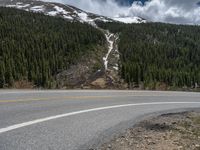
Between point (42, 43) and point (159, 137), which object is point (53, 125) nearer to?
point (159, 137)

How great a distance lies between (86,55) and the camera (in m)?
101

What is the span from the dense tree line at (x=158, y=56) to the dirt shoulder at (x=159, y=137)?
16.6m

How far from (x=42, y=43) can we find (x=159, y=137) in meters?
104

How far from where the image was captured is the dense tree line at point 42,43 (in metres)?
79.2

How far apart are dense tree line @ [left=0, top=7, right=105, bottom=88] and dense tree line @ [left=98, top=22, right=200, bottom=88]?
1748 cm

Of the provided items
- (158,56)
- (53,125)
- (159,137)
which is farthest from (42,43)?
(159,137)

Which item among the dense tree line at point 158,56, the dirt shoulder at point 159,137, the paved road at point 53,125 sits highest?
the dense tree line at point 158,56

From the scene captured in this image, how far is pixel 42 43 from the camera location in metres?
106

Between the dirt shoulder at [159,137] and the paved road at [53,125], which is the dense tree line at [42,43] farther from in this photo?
the dirt shoulder at [159,137]

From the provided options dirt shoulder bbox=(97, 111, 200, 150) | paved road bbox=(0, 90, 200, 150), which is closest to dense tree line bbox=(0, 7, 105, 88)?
paved road bbox=(0, 90, 200, 150)

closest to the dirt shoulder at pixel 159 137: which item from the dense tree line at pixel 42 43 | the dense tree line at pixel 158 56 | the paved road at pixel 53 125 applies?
the paved road at pixel 53 125

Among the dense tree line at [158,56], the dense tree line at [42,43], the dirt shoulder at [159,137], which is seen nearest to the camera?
the dirt shoulder at [159,137]

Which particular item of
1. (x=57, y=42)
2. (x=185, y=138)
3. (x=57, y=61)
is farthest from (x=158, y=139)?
(x=57, y=42)

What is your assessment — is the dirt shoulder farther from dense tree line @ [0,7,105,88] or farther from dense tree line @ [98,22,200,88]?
dense tree line @ [0,7,105,88]
